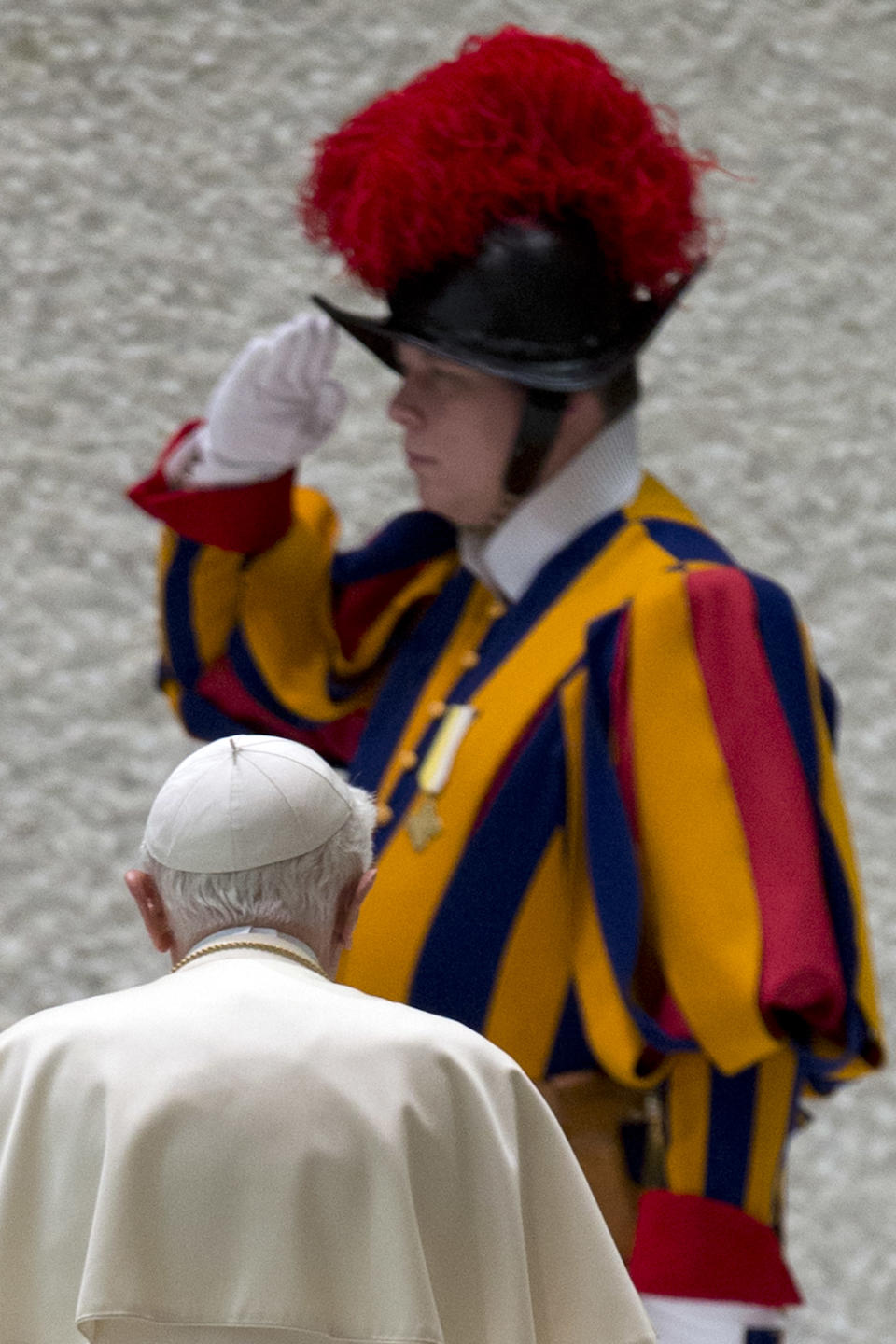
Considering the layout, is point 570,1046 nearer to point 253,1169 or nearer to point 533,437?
point 533,437

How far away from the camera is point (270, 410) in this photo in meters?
1.69

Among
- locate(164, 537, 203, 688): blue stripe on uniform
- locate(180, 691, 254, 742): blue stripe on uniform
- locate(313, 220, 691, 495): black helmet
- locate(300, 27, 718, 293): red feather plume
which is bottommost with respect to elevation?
locate(180, 691, 254, 742): blue stripe on uniform

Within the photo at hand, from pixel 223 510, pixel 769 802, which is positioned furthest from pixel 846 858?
pixel 223 510

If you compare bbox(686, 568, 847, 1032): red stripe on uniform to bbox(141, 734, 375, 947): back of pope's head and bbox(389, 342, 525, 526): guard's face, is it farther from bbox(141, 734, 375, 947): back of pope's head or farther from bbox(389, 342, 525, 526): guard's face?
bbox(141, 734, 375, 947): back of pope's head

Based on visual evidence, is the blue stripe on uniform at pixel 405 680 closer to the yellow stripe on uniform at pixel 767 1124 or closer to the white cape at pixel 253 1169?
the yellow stripe on uniform at pixel 767 1124

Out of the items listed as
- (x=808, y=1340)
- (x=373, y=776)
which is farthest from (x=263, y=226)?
(x=808, y=1340)

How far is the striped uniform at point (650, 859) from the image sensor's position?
4.69 ft

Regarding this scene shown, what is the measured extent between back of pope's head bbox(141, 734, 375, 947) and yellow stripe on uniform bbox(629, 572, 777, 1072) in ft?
1.28

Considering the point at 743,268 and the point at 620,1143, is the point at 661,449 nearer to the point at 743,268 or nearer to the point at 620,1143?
the point at 743,268

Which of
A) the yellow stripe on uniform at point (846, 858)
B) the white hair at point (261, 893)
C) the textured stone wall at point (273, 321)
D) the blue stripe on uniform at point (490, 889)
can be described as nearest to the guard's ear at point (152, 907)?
the white hair at point (261, 893)

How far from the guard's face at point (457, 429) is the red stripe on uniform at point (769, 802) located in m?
0.18

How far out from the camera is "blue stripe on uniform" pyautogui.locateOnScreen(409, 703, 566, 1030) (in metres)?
1.50

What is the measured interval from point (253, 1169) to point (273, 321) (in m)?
1.50

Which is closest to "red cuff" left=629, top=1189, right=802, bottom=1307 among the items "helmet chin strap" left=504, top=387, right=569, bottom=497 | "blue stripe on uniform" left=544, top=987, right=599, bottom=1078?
"blue stripe on uniform" left=544, top=987, right=599, bottom=1078
